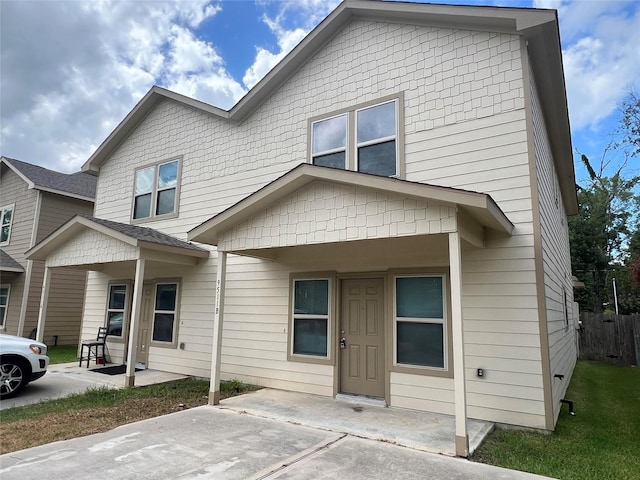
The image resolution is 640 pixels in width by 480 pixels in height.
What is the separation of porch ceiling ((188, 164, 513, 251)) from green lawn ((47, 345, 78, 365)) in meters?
7.34

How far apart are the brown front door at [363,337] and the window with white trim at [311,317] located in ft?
1.18

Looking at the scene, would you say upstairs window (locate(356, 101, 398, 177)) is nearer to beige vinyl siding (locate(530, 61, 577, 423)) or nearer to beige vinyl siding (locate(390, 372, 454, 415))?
beige vinyl siding (locate(530, 61, 577, 423))

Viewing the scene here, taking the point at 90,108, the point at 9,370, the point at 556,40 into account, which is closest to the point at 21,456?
the point at 9,370

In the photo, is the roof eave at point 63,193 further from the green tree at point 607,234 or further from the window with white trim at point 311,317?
the green tree at point 607,234

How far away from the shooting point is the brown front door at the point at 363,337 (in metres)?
6.55

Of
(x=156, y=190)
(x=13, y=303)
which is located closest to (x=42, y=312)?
(x=156, y=190)

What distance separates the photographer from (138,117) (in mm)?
10938

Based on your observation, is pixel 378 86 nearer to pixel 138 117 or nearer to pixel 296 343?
pixel 296 343

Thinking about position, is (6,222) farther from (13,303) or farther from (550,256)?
(550,256)

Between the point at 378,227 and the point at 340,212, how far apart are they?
24.7 inches

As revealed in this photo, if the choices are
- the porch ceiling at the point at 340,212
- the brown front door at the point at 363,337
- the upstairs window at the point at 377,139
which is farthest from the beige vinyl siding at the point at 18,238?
the upstairs window at the point at 377,139

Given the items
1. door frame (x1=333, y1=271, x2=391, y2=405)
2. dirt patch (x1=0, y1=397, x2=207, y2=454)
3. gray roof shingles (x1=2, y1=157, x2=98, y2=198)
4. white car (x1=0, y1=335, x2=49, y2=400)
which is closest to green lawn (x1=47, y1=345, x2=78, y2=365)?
white car (x1=0, y1=335, x2=49, y2=400)

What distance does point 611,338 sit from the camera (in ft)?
45.5

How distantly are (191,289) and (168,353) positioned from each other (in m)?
1.67
